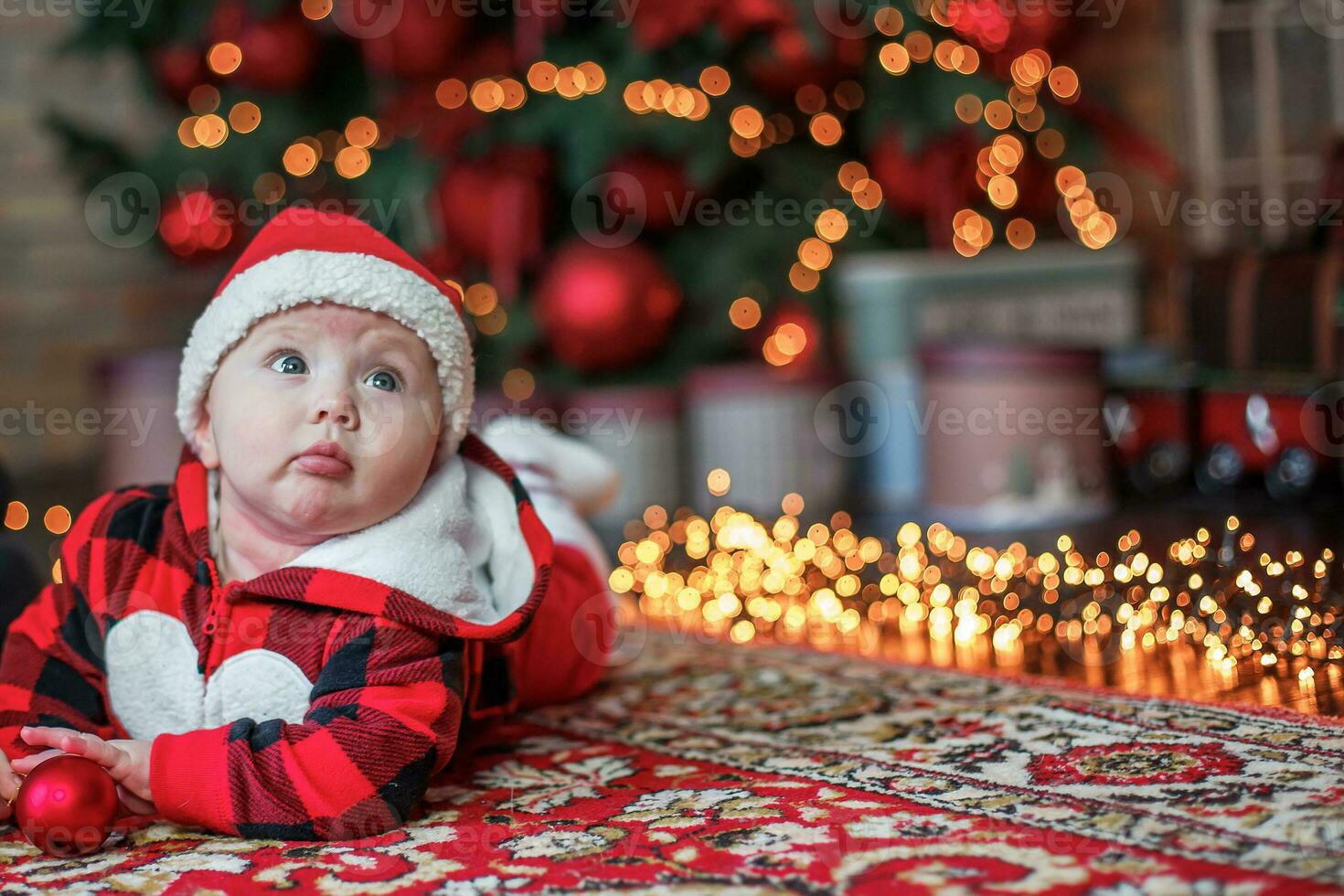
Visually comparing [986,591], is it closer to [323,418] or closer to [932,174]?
[323,418]

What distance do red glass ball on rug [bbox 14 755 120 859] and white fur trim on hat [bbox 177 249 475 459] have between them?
28 centimetres

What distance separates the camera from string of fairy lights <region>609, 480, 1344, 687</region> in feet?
4.59

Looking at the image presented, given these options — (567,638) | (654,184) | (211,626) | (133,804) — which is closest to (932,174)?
(654,184)

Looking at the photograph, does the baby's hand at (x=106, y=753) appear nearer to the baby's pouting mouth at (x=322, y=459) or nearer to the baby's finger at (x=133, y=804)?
the baby's finger at (x=133, y=804)

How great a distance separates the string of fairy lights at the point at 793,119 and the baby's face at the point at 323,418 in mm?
1570

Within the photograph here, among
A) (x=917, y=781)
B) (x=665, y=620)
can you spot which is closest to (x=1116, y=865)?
(x=917, y=781)

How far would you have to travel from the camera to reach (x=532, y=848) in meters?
0.86

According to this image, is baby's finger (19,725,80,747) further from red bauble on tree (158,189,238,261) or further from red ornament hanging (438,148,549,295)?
red bauble on tree (158,189,238,261)

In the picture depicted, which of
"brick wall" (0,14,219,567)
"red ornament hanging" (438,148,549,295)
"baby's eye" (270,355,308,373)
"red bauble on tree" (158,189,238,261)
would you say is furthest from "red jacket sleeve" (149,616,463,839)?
"brick wall" (0,14,219,567)

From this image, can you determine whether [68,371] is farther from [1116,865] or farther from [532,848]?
[1116,865]

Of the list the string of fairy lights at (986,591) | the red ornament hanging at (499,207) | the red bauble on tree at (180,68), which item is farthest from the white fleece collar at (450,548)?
the red bauble on tree at (180,68)

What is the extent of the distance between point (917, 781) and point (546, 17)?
1949mm

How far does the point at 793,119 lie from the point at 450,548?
76.8 inches

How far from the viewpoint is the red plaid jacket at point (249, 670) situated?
0.88 metres
